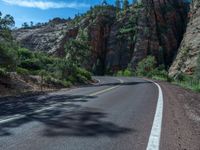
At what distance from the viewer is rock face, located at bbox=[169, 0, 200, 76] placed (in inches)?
3009

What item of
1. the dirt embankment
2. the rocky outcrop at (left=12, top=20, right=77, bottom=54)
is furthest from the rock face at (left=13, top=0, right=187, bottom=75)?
the dirt embankment

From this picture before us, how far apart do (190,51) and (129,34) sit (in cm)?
3384

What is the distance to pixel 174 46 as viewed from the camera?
104125mm

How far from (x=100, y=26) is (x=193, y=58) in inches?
1957

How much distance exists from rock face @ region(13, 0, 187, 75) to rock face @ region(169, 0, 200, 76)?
10994mm

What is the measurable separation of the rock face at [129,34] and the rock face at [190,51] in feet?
36.1

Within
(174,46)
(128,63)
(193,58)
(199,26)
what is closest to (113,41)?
(128,63)

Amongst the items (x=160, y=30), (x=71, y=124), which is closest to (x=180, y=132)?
(x=71, y=124)

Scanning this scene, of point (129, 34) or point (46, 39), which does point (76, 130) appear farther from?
point (46, 39)

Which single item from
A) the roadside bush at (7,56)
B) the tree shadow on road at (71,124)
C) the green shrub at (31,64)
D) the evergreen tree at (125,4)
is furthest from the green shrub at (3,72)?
the evergreen tree at (125,4)

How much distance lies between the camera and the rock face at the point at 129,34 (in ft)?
339

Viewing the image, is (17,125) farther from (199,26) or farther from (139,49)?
(139,49)

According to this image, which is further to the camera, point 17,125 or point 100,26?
point 100,26

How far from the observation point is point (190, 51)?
266 ft
